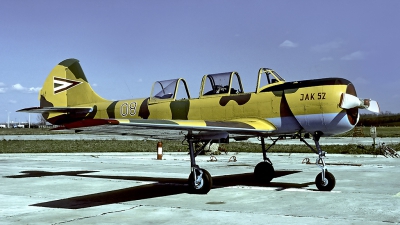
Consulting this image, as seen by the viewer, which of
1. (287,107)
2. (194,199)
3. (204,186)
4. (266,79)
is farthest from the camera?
(266,79)

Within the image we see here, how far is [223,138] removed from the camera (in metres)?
10.5

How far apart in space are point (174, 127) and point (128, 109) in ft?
15.7

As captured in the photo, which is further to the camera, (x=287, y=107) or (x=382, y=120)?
(x=382, y=120)

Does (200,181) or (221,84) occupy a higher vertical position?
(221,84)

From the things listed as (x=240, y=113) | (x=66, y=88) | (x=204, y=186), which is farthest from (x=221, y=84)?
(x=66, y=88)

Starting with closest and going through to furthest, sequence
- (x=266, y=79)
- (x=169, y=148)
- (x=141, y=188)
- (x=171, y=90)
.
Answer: (x=266, y=79) → (x=141, y=188) → (x=171, y=90) → (x=169, y=148)

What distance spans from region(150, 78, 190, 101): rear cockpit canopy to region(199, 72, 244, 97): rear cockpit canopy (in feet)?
2.21

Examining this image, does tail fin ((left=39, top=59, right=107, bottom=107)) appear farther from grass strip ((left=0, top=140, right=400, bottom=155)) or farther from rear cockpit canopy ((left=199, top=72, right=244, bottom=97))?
grass strip ((left=0, top=140, right=400, bottom=155))

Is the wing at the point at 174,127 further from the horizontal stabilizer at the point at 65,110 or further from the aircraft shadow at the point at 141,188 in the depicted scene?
the horizontal stabilizer at the point at 65,110

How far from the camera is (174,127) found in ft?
30.1

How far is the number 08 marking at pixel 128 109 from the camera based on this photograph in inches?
530

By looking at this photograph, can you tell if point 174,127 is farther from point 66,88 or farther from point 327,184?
point 66,88

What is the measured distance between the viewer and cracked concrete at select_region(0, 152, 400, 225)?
736 centimetres

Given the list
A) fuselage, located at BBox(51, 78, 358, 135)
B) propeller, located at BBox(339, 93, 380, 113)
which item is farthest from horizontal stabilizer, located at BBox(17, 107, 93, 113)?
propeller, located at BBox(339, 93, 380, 113)
